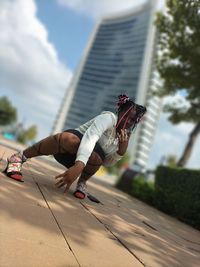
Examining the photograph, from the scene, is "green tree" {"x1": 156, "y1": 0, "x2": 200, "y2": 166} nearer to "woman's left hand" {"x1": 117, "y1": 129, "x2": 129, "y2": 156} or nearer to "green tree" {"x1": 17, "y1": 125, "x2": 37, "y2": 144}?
"woman's left hand" {"x1": 117, "y1": 129, "x2": 129, "y2": 156}

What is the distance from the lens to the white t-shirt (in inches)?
161

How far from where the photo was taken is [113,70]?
168625 millimetres

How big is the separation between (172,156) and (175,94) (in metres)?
68.2

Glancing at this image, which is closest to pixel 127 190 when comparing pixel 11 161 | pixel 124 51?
pixel 11 161

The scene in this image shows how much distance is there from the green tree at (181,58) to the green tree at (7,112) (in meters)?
56.5

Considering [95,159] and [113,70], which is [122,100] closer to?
[95,159]

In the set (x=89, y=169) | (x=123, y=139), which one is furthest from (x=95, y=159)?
(x=123, y=139)

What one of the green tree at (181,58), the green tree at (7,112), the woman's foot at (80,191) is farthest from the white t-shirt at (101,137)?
the green tree at (7,112)

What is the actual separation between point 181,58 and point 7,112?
5845cm

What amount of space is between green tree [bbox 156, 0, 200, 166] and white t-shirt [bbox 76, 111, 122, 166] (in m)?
10.6

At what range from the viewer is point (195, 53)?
48.6 feet

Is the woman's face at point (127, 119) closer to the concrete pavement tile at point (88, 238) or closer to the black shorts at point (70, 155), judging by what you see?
the black shorts at point (70, 155)

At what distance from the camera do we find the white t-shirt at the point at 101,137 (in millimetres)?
4086

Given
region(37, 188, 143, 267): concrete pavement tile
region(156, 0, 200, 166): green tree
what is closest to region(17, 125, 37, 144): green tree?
region(156, 0, 200, 166): green tree
